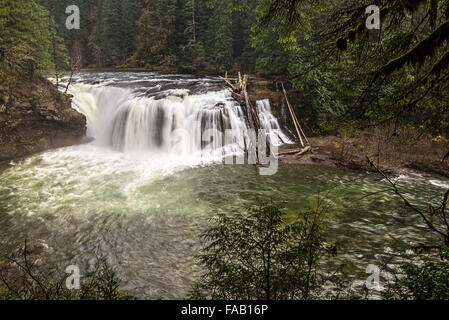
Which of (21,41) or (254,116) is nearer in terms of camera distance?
(21,41)

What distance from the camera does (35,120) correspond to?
1647 centimetres

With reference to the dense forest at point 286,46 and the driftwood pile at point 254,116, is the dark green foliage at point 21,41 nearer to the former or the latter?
the dense forest at point 286,46

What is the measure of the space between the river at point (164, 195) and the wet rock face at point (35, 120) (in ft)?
3.39

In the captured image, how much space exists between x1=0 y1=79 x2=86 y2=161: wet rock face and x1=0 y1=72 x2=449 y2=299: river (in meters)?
1.03

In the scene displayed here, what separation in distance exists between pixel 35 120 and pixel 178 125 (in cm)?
944

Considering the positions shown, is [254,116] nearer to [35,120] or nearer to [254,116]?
[254,116]

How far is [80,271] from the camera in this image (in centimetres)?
647

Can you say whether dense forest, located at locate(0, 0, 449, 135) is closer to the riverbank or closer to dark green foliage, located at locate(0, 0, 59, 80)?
dark green foliage, located at locate(0, 0, 59, 80)

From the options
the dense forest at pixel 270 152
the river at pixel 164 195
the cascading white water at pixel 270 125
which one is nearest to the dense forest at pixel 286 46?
the dense forest at pixel 270 152

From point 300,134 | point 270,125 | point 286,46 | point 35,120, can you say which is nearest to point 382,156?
point 300,134

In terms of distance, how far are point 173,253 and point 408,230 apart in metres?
7.55
